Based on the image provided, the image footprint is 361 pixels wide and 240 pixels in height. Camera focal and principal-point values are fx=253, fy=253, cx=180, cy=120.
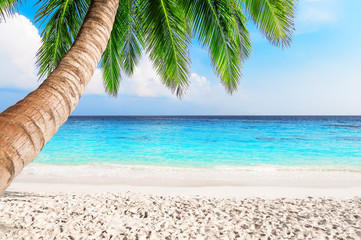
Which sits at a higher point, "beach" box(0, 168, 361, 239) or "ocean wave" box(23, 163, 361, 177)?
"beach" box(0, 168, 361, 239)

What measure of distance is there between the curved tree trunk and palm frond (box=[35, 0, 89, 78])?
7.45 feet

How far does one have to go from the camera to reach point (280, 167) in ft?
36.1

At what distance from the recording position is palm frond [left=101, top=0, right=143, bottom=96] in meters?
5.64

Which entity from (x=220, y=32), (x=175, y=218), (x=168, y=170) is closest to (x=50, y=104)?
(x=175, y=218)

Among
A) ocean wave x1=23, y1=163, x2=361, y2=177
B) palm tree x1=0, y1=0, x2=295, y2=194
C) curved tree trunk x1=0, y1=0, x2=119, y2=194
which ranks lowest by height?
ocean wave x1=23, y1=163, x2=361, y2=177

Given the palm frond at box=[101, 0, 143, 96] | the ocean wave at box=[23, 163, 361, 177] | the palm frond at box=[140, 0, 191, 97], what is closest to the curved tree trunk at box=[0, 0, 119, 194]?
the palm frond at box=[140, 0, 191, 97]

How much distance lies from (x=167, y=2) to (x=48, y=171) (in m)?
8.09

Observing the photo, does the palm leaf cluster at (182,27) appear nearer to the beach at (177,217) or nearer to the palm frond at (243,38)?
the palm frond at (243,38)

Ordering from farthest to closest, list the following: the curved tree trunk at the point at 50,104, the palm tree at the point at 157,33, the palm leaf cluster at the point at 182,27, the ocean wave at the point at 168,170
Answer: the ocean wave at the point at 168,170 < the palm leaf cluster at the point at 182,27 < the palm tree at the point at 157,33 < the curved tree trunk at the point at 50,104

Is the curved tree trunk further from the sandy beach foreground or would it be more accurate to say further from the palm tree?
the sandy beach foreground

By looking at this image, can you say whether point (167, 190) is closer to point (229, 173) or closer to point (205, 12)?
point (229, 173)

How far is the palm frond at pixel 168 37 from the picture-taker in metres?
4.68

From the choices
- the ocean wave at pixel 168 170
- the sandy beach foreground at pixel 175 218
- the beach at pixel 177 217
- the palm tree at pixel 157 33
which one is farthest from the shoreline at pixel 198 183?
the palm tree at pixel 157 33

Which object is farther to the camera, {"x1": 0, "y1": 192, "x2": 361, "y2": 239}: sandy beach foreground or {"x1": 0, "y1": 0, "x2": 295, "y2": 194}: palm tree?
{"x1": 0, "y1": 192, "x2": 361, "y2": 239}: sandy beach foreground
